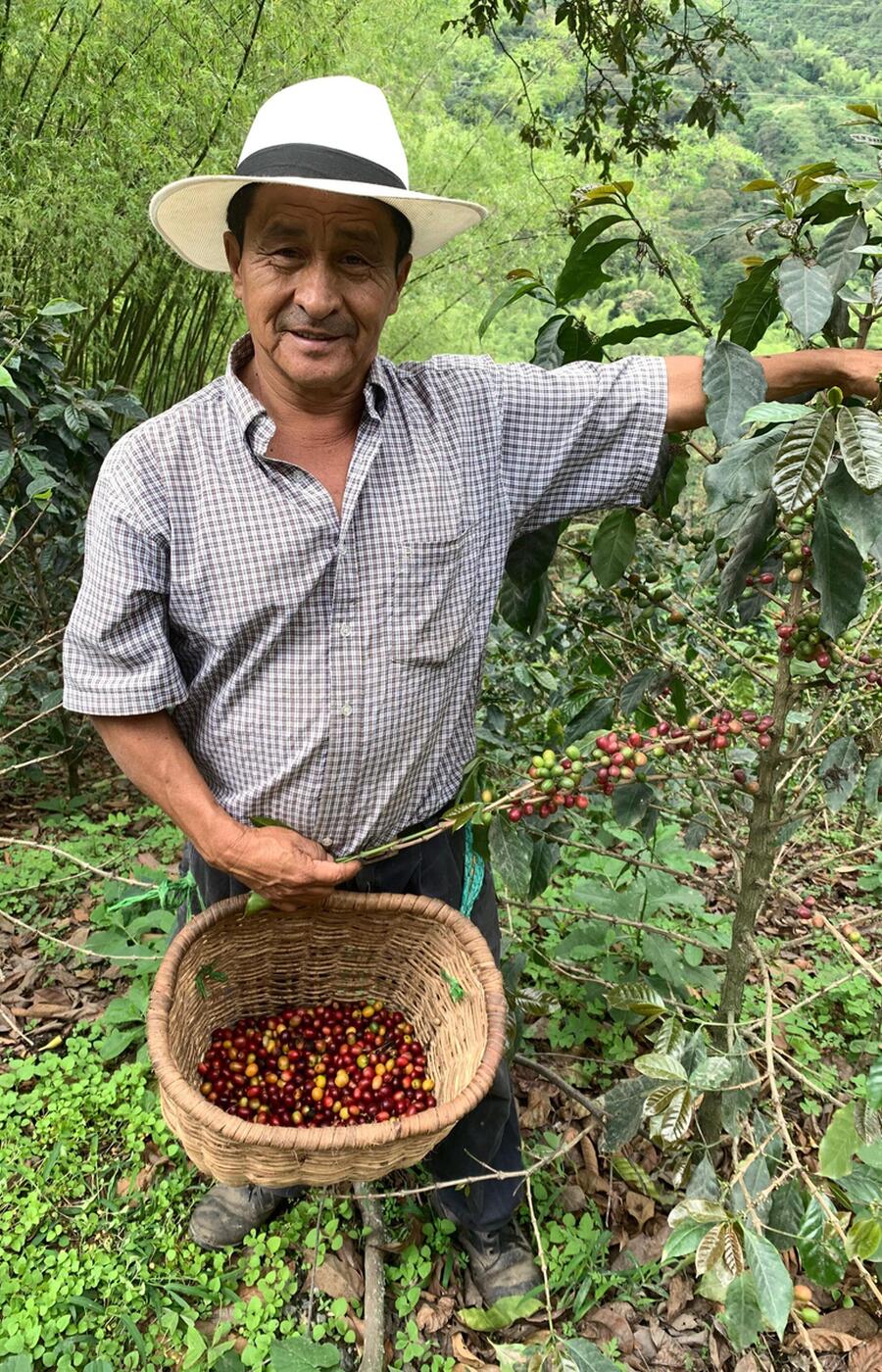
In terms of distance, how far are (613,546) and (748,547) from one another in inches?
10.7

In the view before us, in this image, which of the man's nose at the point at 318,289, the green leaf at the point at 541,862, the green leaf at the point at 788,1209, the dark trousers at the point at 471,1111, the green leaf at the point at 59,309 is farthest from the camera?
the green leaf at the point at 59,309

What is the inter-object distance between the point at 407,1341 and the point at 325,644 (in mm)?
1278

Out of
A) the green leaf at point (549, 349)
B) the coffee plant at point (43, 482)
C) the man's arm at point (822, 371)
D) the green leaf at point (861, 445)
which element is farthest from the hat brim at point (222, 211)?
the coffee plant at point (43, 482)

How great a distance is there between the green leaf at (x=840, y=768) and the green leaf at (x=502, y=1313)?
1.07 m

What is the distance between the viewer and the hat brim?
1.21m

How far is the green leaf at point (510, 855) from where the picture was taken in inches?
59.1

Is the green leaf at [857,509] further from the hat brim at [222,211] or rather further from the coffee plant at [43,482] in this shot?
the coffee plant at [43,482]

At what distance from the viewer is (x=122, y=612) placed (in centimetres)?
128

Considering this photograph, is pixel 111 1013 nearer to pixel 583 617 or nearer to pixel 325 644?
pixel 325 644

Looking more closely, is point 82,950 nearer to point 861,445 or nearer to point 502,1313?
point 502,1313

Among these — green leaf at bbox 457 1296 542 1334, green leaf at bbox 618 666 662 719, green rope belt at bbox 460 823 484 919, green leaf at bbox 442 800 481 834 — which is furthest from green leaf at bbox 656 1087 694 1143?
green leaf at bbox 457 1296 542 1334

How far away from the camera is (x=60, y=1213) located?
1.75 metres

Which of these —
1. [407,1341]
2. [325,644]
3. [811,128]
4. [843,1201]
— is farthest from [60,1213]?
[811,128]

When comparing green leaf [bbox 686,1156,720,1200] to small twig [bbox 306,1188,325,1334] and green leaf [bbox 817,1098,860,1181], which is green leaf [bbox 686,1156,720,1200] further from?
small twig [bbox 306,1188,325,1334]
